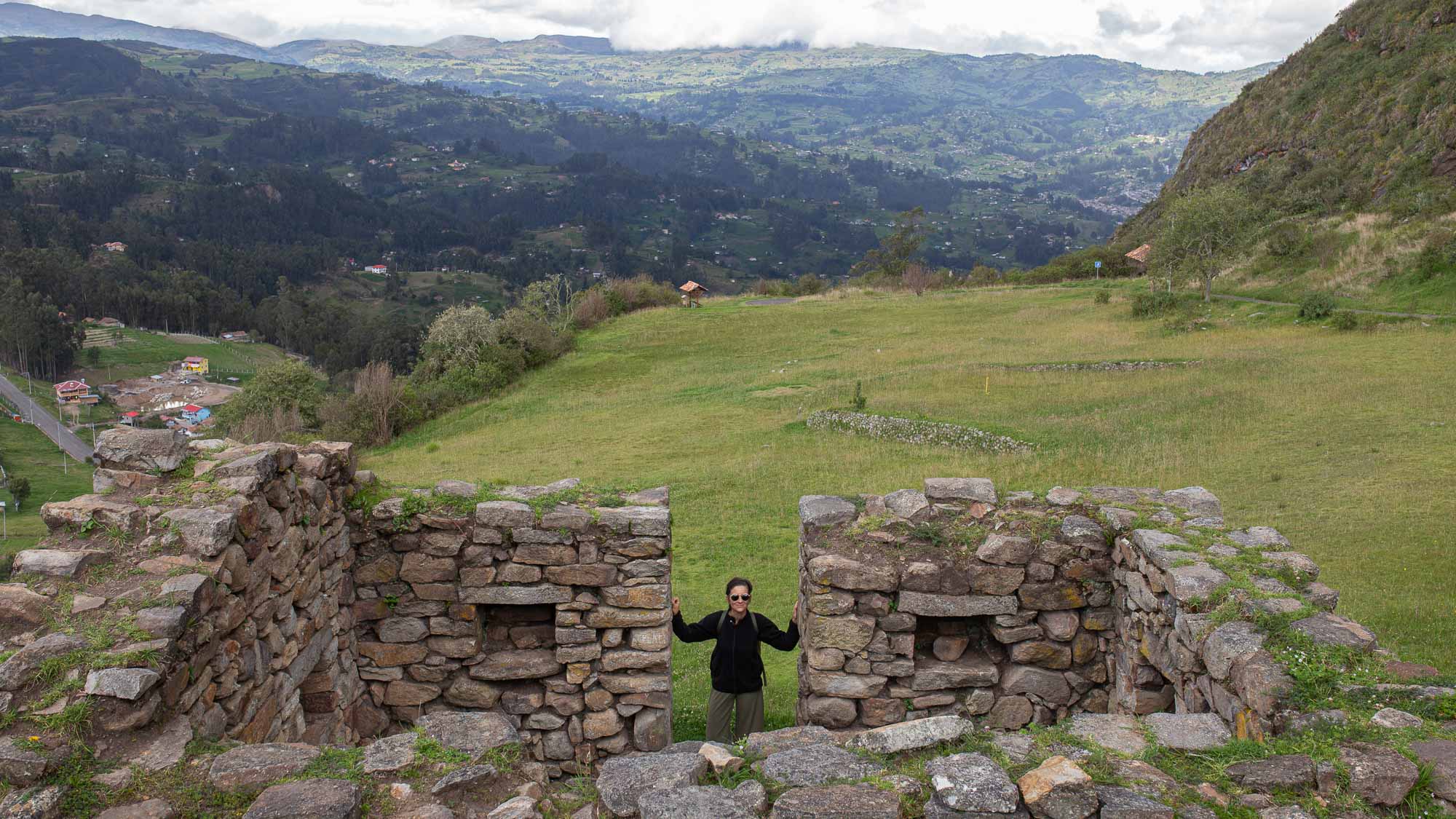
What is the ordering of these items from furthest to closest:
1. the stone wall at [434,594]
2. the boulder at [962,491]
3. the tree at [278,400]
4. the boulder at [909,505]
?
the tree at [278,400], the boulder at [962,491], the boulder at [909,505], the stone wall at [434,594]

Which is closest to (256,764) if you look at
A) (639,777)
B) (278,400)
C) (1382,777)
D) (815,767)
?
(639,777)

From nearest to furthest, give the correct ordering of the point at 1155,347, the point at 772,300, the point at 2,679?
1. the point at 2,679
2. the point at 1155,347
3. the point at 772,300

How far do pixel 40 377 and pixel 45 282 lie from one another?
28.8 m

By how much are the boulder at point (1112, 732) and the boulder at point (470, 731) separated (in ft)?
12.5

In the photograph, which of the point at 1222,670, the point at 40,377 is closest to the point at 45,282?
the point at 40,377

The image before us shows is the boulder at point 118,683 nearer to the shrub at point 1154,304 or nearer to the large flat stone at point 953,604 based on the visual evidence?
the large flat stone at point 953,604

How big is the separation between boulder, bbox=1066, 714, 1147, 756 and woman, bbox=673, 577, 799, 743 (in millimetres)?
2793

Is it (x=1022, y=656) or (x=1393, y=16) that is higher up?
(x=1393, y=16)

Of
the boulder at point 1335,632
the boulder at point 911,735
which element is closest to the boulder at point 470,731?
the boulder at point 911,735

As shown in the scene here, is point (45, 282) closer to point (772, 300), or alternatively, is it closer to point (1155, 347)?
point (772, 300)

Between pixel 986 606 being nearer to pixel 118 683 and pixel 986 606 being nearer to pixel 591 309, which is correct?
pixel 118 683

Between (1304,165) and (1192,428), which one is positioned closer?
(1192,428)

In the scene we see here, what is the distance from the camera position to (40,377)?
97750 mm

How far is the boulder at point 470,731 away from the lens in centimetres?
576
